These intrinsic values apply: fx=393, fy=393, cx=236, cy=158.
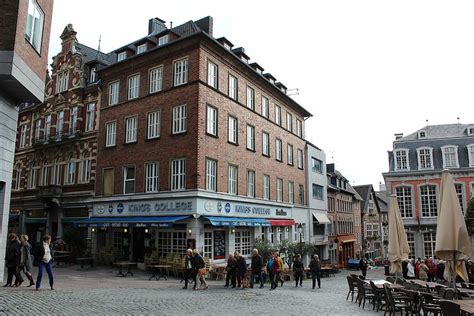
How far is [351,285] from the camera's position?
14.6m

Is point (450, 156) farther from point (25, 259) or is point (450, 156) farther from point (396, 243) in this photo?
point (25, 259)

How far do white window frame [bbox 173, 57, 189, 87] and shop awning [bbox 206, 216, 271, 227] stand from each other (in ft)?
27.2

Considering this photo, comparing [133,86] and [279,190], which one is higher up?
[133,86]

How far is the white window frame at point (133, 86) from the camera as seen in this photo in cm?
2586

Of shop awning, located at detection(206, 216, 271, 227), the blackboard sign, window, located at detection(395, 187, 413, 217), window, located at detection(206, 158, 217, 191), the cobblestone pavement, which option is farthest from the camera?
window, located at detection(395, 187, 413, 217)

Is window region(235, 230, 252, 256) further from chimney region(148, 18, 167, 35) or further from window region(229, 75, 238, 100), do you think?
chimney region(148, 18, 167, 35)

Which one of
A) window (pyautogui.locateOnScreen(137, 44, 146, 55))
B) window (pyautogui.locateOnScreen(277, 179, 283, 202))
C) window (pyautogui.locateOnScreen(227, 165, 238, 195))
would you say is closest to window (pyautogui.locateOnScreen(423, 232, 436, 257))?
window (pyautogui.locateOnScreen(277, 179, 283, 202))

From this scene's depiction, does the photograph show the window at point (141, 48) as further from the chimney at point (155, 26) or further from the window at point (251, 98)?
the window at point (251, 98)

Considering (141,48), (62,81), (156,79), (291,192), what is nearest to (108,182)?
(156,79)

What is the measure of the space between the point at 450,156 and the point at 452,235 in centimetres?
3601

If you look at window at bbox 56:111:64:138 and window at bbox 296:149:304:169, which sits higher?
window at bbox 56:111:64:138

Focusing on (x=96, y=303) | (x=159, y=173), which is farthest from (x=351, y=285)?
(x=159, y=173)

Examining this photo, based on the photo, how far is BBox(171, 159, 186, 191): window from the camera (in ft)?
72.7

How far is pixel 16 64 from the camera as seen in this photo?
13.1 metres
